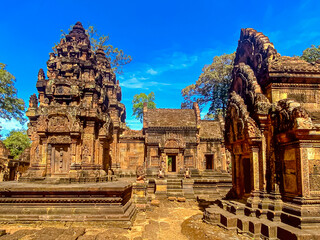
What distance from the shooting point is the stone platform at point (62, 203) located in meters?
8.00

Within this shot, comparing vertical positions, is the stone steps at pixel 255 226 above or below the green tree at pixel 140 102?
below

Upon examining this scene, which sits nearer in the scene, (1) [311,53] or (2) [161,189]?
(2) [161,189]

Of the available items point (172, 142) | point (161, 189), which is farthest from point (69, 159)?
point (172, 142)

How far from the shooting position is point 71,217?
7.96 metres

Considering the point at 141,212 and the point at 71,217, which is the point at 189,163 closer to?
the point at 141,212

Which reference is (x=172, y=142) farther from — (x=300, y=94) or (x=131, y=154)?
(x=300, y=94)

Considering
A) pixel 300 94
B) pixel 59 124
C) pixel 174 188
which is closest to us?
pixel 300 94

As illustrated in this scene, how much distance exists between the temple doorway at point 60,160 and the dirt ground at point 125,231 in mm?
3722

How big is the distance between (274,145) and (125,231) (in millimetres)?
5614

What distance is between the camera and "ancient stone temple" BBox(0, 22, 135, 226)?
816 cm

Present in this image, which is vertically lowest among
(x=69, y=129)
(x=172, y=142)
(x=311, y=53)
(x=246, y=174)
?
(x=246, y=174)

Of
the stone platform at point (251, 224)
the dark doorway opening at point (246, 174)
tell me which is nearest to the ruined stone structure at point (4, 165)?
the stone platform at point (251, 224)

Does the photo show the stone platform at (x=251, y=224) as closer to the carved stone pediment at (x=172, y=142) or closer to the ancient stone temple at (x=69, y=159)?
the ancient stone temple at (x=69, y=159)

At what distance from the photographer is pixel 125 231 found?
7168 mm
